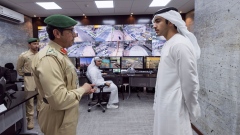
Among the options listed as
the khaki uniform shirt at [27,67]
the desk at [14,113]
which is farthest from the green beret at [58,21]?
the khaki uniform shirt at [27,67]

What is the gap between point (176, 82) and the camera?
150 centimetres

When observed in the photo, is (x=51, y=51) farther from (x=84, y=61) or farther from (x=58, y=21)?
(x=84, y=61)

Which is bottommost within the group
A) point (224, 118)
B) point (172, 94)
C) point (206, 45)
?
point (224, 118)

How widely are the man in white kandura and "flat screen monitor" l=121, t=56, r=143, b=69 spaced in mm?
3727

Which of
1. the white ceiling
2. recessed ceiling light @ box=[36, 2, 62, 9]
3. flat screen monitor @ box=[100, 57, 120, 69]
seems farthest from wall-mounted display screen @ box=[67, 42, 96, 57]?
recessed ceiling light @ box=[36, 2, 62, 9]

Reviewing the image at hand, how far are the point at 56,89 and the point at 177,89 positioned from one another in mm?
1045

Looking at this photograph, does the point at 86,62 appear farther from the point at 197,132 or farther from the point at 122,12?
the point at 197,132

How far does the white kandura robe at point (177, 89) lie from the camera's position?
1.38m

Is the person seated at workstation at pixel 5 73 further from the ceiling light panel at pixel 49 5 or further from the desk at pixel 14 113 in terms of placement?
the ceiling light panel at pixel 49 5

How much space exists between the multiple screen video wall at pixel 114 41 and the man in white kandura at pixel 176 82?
4316 millimetres

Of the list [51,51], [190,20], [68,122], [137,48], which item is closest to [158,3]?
[190,20]

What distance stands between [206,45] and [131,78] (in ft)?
8.79

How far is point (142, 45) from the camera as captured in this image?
596 centimetres

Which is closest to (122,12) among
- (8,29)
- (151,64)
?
(151,64)
